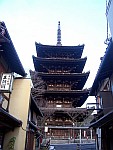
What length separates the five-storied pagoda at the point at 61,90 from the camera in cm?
3039

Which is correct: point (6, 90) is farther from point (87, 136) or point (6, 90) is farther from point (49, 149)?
point (87, 136)

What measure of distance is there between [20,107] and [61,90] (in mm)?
20781

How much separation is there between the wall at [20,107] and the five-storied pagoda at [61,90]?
17775mm

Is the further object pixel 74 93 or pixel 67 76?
pixel 67 76

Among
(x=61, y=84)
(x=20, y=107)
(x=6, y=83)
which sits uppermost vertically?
(x=61, y=84)

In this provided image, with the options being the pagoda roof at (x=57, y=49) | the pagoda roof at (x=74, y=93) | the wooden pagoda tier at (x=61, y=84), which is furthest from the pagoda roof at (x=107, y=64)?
the pagoda roof at (x=57, y=49)

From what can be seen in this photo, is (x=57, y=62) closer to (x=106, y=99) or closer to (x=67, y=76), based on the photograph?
(x=67, y=76)

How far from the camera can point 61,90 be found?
31750 mm

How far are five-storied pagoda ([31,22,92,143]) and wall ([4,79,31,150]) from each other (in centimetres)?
1778

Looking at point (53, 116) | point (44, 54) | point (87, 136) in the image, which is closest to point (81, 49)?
point (44, 54)

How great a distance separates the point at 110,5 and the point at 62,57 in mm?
26803

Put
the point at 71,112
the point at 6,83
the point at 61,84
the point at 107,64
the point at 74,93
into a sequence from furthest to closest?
the point at 61,84 < the point at 74,93 < the point at 71,112 < the point at 107,64 < the point at 6,83

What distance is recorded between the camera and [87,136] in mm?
31328

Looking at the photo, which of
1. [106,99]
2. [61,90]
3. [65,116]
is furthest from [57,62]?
[106,99]
